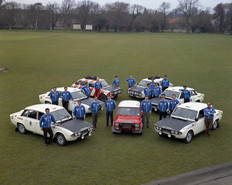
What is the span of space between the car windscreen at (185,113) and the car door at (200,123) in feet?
0.88

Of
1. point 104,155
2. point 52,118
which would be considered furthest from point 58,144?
point 104,155

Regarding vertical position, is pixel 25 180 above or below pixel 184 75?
below

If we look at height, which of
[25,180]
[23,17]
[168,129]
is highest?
[23,17]

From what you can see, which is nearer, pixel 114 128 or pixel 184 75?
→ pixel 114 128

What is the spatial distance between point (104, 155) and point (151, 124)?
4409 mm

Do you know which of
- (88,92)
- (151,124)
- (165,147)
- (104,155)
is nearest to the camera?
(104,155)

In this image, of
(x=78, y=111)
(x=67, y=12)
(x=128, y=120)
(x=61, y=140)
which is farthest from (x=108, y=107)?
(x=67, y=12)

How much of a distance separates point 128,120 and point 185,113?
2828 mm

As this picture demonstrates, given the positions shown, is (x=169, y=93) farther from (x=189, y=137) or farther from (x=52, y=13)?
(x=52, y=13)

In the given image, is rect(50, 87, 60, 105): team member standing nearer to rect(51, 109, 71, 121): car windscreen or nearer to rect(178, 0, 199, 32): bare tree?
rect(51, 109, 71, 121): car windscreen

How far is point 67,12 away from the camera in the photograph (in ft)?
454

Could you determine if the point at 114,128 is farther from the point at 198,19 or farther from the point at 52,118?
the point at 198,19

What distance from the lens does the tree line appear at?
4692 inches

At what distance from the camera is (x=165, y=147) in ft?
36.5
